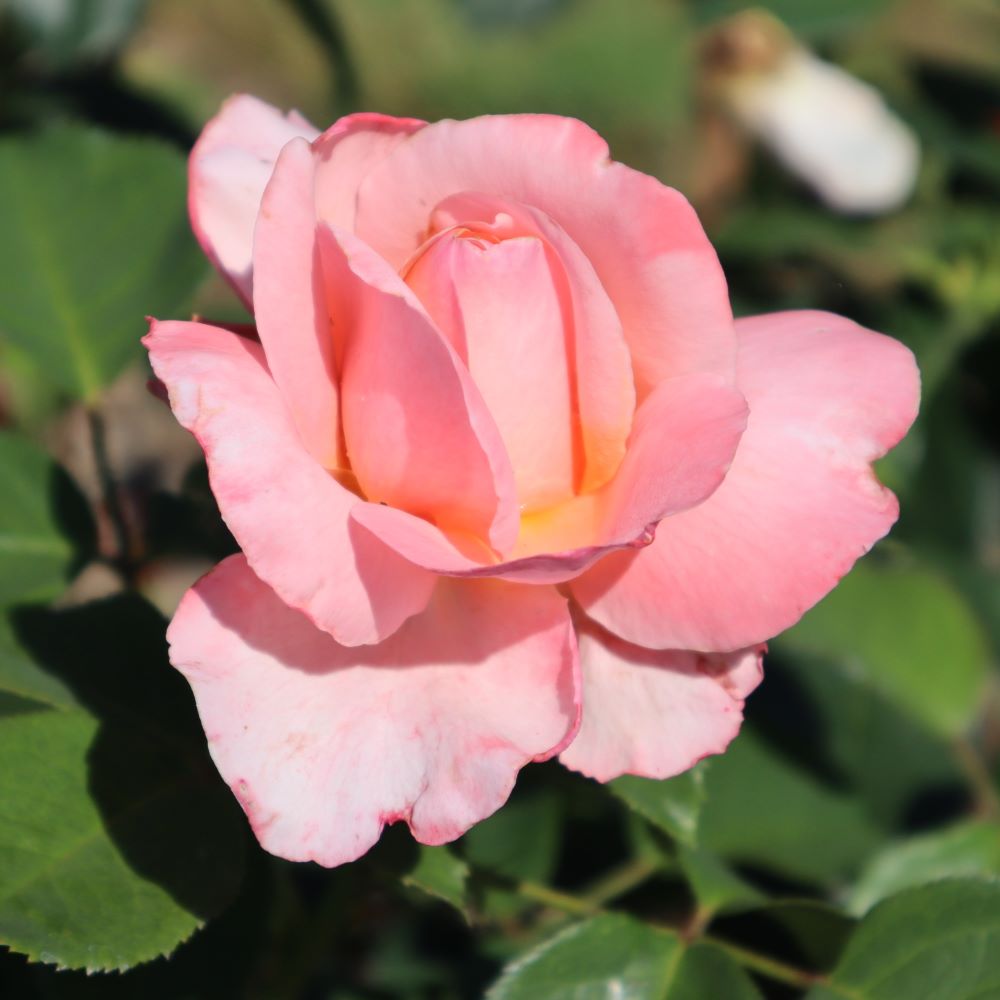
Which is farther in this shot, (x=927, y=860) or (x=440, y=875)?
(x=927, y=860)

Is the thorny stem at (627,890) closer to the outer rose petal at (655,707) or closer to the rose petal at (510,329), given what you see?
the outer rose petal at (655,707)

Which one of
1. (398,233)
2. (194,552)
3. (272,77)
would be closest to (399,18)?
(272,77)

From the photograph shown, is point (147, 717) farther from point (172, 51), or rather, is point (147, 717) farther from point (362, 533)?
point (172, 51)

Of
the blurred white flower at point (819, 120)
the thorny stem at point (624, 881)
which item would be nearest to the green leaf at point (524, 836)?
the thorny stem at point (624, 881)

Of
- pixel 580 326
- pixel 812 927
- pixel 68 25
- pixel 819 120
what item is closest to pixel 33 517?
pixel 580 326

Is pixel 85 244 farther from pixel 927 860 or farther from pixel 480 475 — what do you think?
pixel 927 860

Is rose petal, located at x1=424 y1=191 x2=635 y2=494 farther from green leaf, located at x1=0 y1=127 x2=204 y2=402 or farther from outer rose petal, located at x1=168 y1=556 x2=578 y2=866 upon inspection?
green leaf, located at x1=0 y1=127 x2=204 y2=402

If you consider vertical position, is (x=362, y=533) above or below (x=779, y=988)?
above
